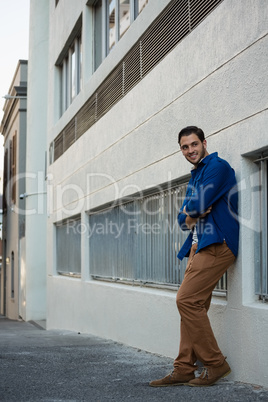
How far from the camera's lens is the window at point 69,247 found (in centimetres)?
1367

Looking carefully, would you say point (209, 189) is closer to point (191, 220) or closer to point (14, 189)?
point (191, 220)

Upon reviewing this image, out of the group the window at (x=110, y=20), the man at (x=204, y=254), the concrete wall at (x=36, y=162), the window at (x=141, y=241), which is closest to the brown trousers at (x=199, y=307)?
the man at (x=204, y=254)

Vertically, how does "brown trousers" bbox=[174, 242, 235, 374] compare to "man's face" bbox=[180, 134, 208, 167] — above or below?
below

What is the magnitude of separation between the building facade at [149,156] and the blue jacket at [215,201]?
0.12 meters

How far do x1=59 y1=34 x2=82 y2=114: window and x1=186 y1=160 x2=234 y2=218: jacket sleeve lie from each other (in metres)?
8.91

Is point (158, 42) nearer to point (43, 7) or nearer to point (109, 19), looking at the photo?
point (109, 19)

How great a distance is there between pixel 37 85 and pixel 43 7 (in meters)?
2.35

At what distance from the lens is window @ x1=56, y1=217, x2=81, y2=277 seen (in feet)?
44.9

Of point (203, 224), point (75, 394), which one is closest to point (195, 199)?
point (203, 224)

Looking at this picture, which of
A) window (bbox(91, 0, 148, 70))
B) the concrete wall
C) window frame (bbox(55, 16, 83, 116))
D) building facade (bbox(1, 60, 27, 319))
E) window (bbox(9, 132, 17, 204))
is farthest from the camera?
window (bbox(9, 132, 17, 204))

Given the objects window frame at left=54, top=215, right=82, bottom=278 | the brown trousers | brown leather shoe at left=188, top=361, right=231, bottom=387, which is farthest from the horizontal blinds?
brown leather shoe at left=188, top=361, right=231, bottom=387

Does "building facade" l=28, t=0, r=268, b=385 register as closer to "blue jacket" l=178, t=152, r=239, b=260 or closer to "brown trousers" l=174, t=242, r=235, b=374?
"blue jacket" l=178, t=152, r=239, b=260

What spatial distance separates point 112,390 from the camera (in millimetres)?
5594

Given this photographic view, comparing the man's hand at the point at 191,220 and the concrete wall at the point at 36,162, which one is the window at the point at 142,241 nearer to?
the man's hand at the point at 191,220
